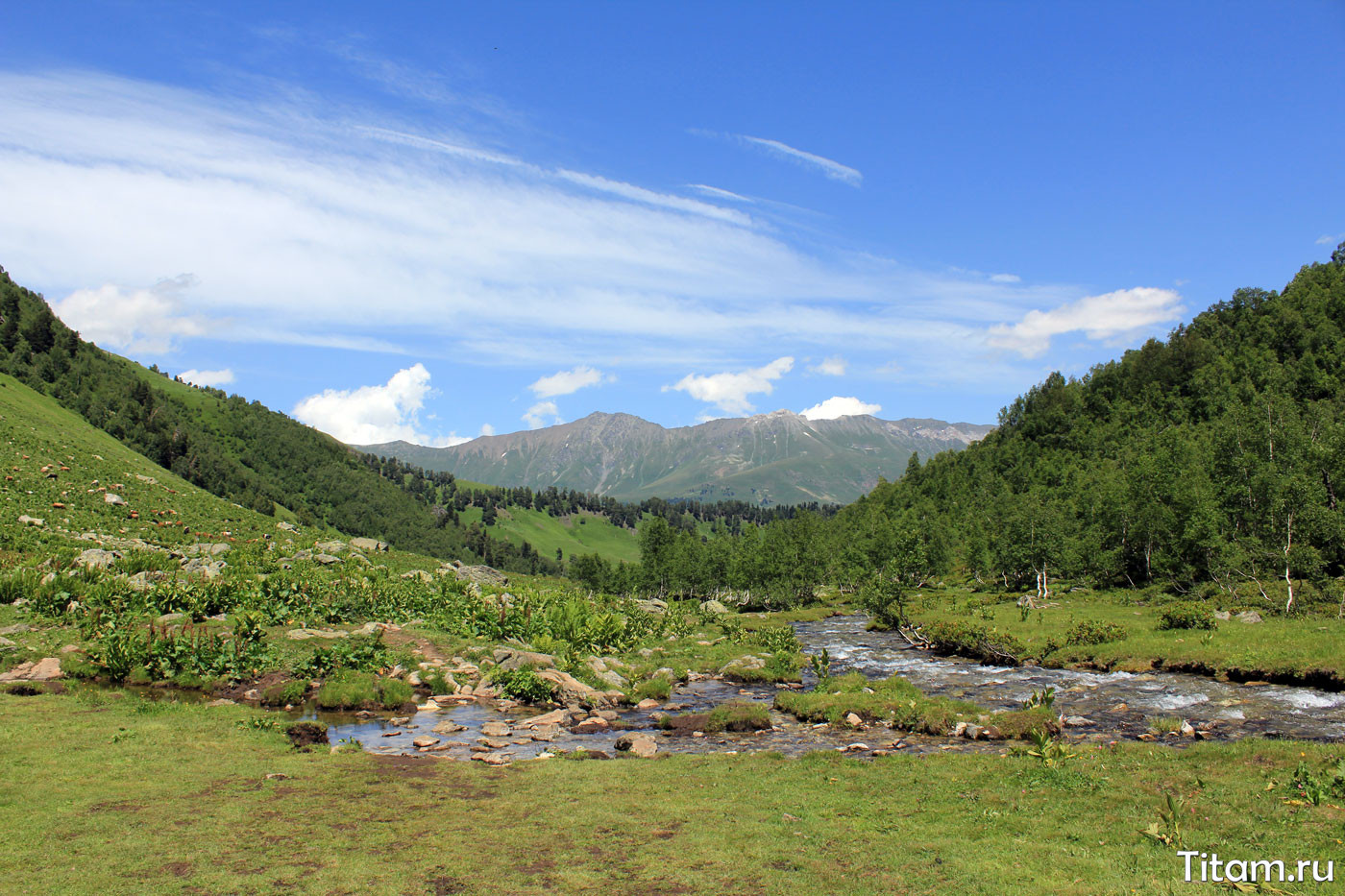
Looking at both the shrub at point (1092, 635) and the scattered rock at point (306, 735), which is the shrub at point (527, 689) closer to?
the scattered rock at point (306, 735)

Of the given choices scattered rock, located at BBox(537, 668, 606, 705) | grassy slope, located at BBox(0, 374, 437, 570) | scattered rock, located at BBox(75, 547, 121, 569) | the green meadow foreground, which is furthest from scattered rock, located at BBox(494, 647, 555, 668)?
grassy slope, located at BBox(0, 374, 437, 570)

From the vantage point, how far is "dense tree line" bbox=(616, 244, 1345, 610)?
5969 cm

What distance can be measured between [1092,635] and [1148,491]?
44.1 meters

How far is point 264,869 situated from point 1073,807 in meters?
15.9

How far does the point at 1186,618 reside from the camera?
4525 cm

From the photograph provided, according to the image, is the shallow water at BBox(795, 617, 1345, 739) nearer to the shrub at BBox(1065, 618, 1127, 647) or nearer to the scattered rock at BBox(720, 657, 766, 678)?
the shrub at BBox(1065, 618, 1127, 647)

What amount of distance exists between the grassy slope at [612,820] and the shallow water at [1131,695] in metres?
7.43

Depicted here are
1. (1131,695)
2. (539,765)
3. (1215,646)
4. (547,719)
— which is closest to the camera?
(539,765)

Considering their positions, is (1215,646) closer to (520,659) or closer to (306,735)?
(520,659)

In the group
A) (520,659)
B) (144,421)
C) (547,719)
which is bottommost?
(547,719)

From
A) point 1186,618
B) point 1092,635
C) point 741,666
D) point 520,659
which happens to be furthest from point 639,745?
point 1186,618

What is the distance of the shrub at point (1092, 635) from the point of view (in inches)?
1732

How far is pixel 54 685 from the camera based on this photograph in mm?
23953

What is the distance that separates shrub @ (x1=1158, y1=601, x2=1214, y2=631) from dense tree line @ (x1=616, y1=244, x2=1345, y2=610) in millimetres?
6754
